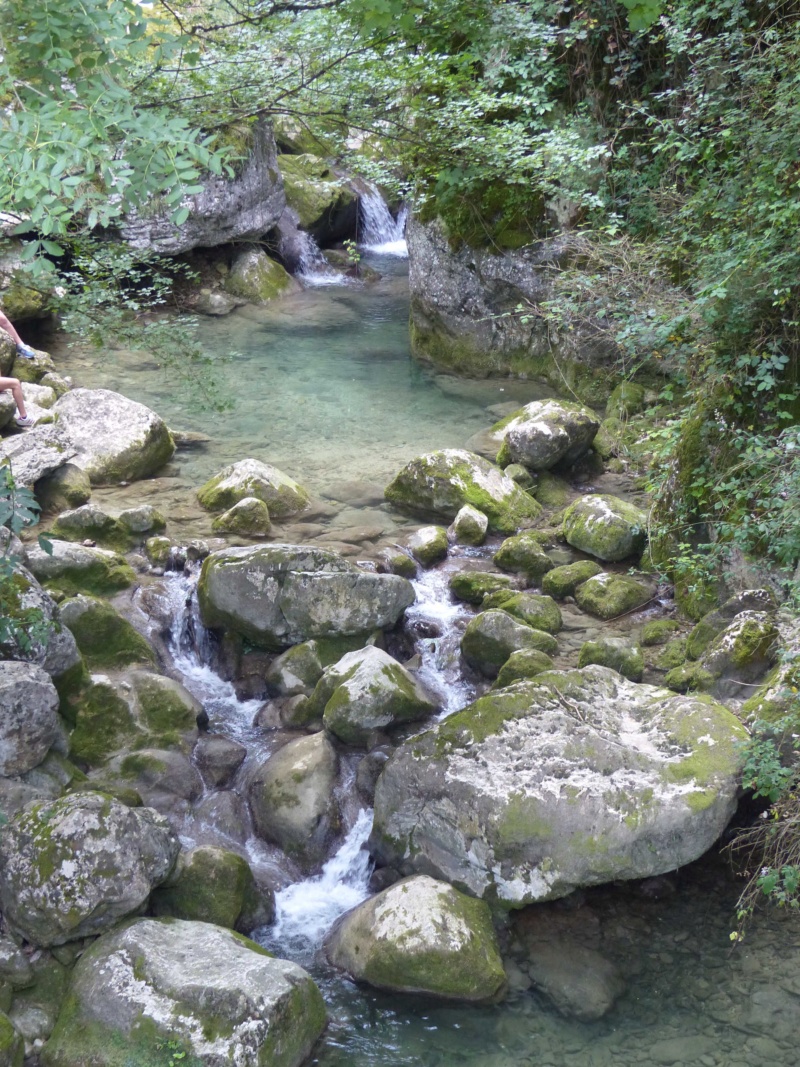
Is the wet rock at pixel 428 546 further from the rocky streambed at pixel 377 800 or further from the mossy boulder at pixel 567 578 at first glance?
the mossy boulder at pixel 567 578

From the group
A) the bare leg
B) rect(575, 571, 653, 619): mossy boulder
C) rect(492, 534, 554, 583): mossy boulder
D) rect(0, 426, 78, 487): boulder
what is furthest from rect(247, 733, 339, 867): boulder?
the bare leg

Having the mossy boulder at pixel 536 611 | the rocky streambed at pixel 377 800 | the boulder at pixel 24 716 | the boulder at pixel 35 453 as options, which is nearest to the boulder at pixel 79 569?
the rocky streambed at pixel 377 800

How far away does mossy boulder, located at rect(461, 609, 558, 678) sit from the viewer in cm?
653

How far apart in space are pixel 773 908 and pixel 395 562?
391 cm

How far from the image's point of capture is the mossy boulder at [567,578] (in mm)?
7402

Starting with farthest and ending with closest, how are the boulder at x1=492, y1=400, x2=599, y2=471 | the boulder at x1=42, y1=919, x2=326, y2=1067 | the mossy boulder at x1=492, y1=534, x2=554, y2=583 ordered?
the boulder at x1=492, y1=400, x2=599, y2=471
the mossy boulder at x1=492, y1=534, x2=554, y2=583
the boulder at x1=42, y1=919, x2=326, y2=1067

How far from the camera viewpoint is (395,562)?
25.3 ft

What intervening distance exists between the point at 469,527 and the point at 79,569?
10.9 ft

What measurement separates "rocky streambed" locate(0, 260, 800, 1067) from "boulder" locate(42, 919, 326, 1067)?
1 centimetres

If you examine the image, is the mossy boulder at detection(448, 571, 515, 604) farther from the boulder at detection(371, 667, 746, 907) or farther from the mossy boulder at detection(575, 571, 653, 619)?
the boulder at detection(371, 667, 746, 907)

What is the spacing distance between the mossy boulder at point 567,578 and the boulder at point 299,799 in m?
2.49

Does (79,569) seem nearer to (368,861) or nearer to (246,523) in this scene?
(246,523)

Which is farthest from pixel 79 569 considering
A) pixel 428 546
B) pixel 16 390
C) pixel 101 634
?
pixel 16 390

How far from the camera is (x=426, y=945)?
452 cm
